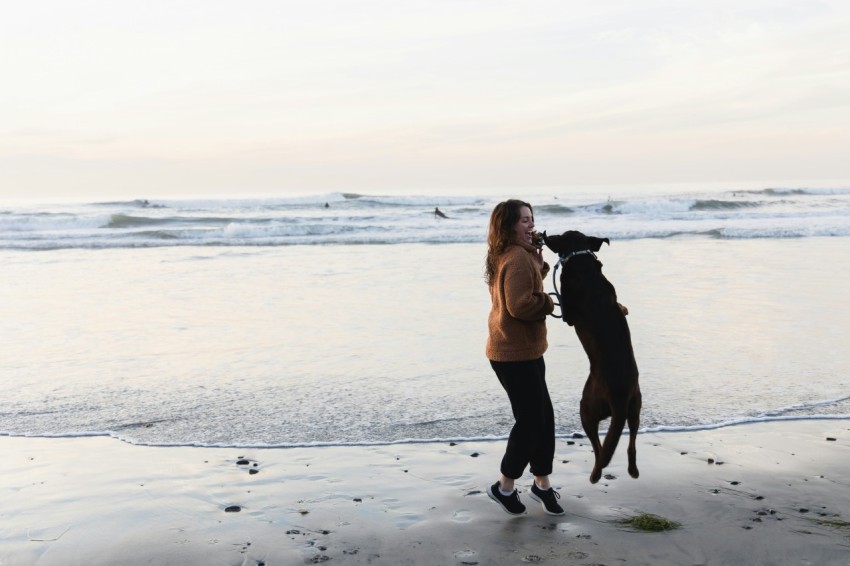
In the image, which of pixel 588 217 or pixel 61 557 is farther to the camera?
pixel 588 217

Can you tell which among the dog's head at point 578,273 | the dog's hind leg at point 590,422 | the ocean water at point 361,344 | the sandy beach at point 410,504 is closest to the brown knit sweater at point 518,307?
the dog's head at point 578,273

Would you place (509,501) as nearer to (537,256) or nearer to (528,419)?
(528,419)

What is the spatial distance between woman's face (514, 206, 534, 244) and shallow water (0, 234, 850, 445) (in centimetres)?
191

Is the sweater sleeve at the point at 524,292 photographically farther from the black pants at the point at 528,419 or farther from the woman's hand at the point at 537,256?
the black pants at the point at 528,419

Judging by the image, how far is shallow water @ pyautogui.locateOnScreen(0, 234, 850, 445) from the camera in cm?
609

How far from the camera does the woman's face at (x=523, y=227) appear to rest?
4.15 m

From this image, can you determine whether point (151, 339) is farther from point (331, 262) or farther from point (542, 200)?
point (542, 200)

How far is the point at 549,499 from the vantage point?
4293 millimetres

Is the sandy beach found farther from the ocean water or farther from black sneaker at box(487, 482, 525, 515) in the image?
the ocean water

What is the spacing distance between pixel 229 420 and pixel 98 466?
1167mm

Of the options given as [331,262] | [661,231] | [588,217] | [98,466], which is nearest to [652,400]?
[98,466]

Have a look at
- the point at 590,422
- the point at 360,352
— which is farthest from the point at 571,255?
the point at 360,352

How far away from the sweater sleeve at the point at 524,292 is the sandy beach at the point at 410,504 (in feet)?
3.48

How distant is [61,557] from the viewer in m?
3.81
